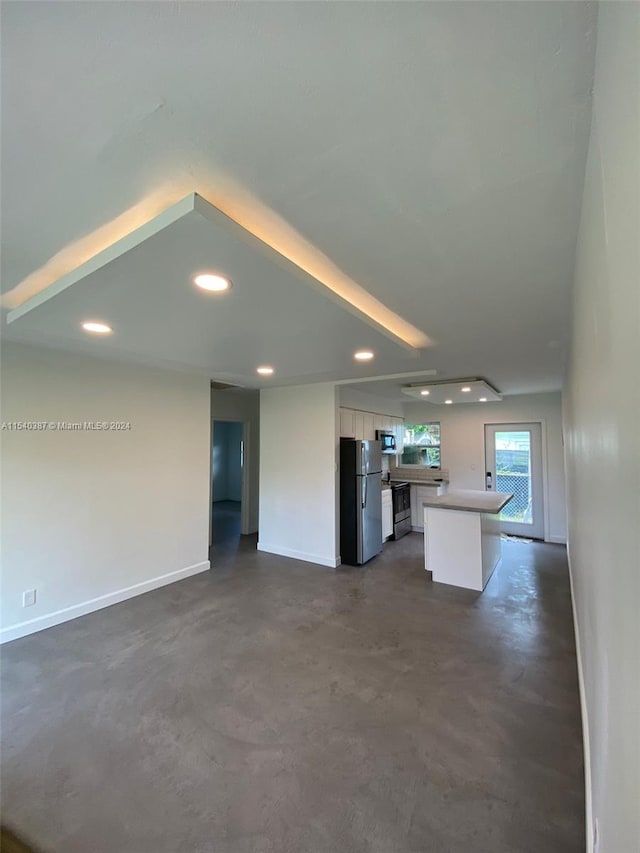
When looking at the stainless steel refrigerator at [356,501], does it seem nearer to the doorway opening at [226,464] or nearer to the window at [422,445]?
the window at [422,445]

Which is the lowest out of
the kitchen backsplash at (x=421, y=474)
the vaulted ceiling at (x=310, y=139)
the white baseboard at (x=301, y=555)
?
the white baseboard at (x=301, y=555)

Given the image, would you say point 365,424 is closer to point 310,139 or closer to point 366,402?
point 366,402

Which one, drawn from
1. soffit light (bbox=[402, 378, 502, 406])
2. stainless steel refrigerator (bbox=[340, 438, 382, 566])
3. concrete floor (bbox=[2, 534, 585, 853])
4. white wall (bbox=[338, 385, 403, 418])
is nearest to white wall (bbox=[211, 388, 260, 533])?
white wall (bbox=[338, 385, 403, 418])

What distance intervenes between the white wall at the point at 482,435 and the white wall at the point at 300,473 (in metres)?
3.05

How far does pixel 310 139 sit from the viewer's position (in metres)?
1.02

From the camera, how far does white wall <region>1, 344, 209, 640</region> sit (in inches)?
117

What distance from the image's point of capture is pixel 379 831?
4.86ft

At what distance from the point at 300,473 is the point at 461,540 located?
2.19 metres

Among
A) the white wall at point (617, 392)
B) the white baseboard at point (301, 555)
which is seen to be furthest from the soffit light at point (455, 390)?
the white wall at point (617, 392)

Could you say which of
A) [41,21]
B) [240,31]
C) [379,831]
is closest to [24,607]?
[379,831]

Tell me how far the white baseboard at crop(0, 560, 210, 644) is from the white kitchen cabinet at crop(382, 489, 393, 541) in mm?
2808

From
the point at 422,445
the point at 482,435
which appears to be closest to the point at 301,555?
the point at 422,445

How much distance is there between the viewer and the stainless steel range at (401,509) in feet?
19.5

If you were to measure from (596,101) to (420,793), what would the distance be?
2591 millimetres
